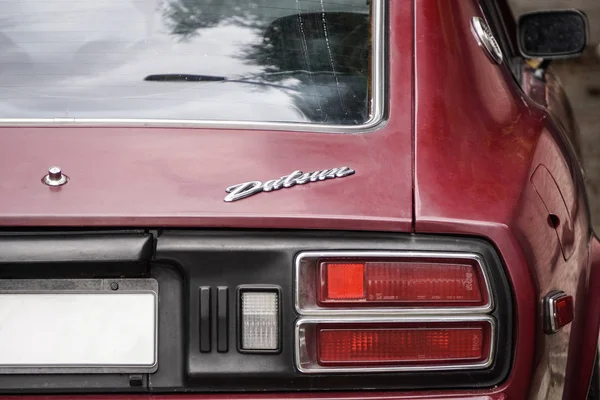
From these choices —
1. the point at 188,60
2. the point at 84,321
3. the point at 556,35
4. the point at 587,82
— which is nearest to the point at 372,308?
the point at 84,321

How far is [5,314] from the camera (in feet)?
7.72

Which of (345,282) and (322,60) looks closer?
(345,282)

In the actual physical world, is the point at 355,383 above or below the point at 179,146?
below

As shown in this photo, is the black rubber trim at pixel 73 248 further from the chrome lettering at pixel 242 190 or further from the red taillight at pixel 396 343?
the red taillight at pixel 396 343

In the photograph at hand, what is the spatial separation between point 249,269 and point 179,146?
1.08 ft

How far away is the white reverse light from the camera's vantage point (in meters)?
2.34

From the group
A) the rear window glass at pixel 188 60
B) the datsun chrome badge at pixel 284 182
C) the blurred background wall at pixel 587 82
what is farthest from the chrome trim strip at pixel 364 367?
the blurred background wall at pixel 587 82

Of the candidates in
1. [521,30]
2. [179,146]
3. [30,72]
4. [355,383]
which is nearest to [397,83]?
[179,146]

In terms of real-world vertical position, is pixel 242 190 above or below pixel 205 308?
above

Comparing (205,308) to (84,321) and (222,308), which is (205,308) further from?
(84,321)

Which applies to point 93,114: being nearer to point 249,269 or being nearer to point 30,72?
point 30,72

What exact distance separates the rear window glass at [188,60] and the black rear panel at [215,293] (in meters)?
0.37

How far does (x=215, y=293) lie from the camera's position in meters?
2.35

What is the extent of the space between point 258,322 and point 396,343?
0.97ft
